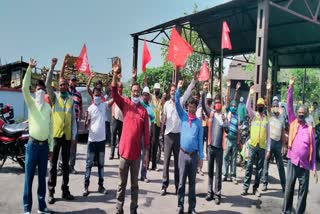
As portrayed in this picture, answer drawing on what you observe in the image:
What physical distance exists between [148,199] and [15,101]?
1355cm

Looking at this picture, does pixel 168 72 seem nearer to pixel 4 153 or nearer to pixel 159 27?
pixel 159 27

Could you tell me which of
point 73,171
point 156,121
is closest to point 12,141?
point 73,171

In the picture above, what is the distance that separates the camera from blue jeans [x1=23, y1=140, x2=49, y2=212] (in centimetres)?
495

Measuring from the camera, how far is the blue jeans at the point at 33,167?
16.2 ft

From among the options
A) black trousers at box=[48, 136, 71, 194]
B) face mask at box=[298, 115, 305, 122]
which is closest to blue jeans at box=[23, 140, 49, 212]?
black trousers at box=[48, 136, 71, 194]

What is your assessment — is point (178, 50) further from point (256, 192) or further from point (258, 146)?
point (256, 192)

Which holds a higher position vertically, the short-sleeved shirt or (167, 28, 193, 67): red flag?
(167, 28, 193, 67): red flag

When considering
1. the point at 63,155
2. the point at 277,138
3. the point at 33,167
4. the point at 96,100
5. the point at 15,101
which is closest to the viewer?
the point at 33,167

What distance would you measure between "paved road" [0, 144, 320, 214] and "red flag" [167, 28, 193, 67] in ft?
10.9

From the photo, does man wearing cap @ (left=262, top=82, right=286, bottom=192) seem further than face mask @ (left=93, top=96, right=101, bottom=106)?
Yes

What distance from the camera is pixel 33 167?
5.00 m

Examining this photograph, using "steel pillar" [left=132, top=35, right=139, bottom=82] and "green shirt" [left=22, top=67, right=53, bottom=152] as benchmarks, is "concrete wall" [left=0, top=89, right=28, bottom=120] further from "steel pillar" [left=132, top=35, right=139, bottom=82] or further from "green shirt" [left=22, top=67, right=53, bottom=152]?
"green shirt" [left=22, top=67, right=53, bottom=152]

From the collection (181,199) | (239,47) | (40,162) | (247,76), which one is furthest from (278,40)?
(247,76)

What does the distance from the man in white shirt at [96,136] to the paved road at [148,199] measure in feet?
1.27
